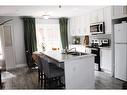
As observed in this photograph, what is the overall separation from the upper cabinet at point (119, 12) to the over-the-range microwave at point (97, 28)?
842mm

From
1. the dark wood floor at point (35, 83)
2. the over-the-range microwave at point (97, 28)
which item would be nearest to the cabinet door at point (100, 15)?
the over-the-range microwave at point (97, 28)

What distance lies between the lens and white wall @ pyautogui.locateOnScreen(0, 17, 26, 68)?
7.04 meters

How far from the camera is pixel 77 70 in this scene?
3562 millimetres

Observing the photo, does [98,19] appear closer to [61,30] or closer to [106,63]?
[106,63]

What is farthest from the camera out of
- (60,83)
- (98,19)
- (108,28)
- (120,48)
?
(98,19)

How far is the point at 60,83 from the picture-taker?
4.29m

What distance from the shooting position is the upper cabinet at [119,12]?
454 centimetres

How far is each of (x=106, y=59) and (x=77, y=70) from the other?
2304mm

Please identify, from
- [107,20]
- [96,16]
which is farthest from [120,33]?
[96,16]

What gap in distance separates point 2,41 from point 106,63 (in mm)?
4541

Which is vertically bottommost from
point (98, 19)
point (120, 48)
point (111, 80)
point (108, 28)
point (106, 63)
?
point (111, 80)

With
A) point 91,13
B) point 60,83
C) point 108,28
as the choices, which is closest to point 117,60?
point 108,28

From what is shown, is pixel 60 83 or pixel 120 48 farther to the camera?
pixel 120 48

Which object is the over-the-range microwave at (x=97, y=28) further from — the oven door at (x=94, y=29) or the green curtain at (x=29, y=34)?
the green curtain at (x=29, y=34)
